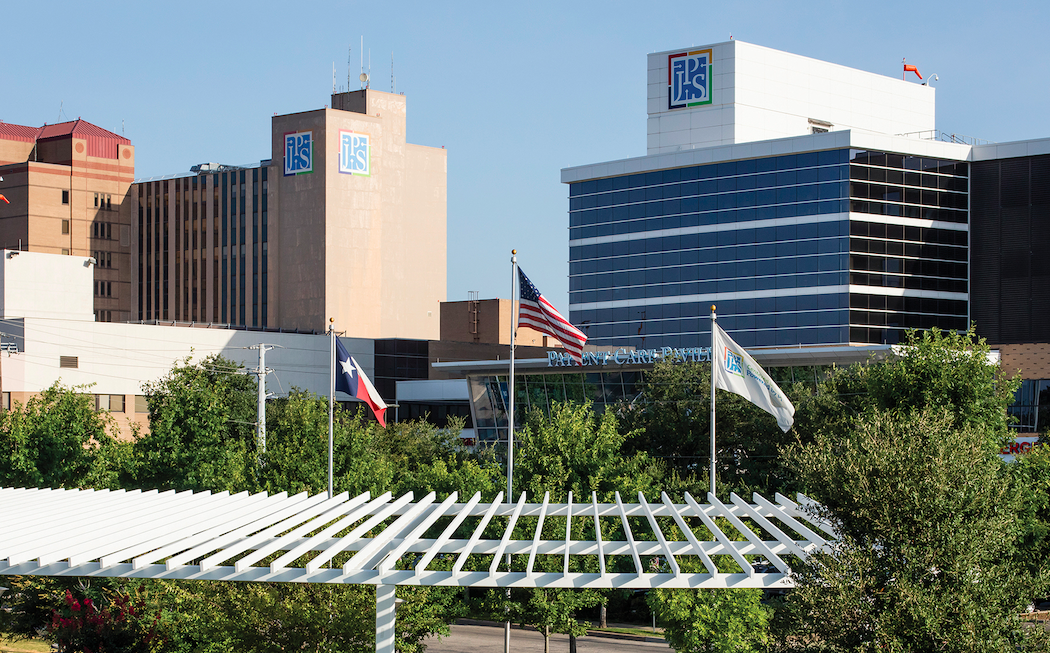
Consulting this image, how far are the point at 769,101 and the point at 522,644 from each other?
240 feet

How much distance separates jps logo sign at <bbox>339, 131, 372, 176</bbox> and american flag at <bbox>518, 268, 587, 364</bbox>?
303 feet

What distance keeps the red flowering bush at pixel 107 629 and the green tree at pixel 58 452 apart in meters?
15.3

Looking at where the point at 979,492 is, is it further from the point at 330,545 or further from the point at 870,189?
the point at 870,189

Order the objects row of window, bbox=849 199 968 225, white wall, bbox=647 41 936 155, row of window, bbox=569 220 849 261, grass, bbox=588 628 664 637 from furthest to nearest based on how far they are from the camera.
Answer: white wall, bbox=647 41 936 155, row of window, bbox=569 220 849 261, row of window, bbox=849 199 968 225, grass, bbox=588 628 664 637

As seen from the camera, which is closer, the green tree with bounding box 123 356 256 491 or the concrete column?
the concrete column

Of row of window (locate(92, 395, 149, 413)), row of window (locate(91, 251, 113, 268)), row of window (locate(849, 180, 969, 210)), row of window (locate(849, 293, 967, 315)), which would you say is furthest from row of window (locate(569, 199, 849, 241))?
row of window (locate(91, 251, 113, 268))

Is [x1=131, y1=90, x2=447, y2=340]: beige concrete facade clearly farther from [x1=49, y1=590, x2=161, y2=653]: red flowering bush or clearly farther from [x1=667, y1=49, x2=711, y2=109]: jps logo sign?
[x1=49, y1=590, x2=161, y2=653]: red flowering bush

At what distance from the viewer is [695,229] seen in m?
98.9

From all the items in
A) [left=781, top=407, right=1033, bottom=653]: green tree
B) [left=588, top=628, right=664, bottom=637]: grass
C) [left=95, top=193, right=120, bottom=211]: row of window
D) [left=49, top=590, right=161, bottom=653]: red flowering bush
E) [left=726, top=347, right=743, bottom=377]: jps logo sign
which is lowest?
[left=588, top=628, right=664, bottom=637]: grass

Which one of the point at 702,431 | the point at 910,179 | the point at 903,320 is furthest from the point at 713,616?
the point at 910,179

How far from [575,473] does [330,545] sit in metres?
19.1

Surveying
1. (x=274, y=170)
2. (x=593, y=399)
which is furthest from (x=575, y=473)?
(x=274, y=170)

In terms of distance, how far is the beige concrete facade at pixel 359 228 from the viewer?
409 feet

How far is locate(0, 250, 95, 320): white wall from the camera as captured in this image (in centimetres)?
9556
